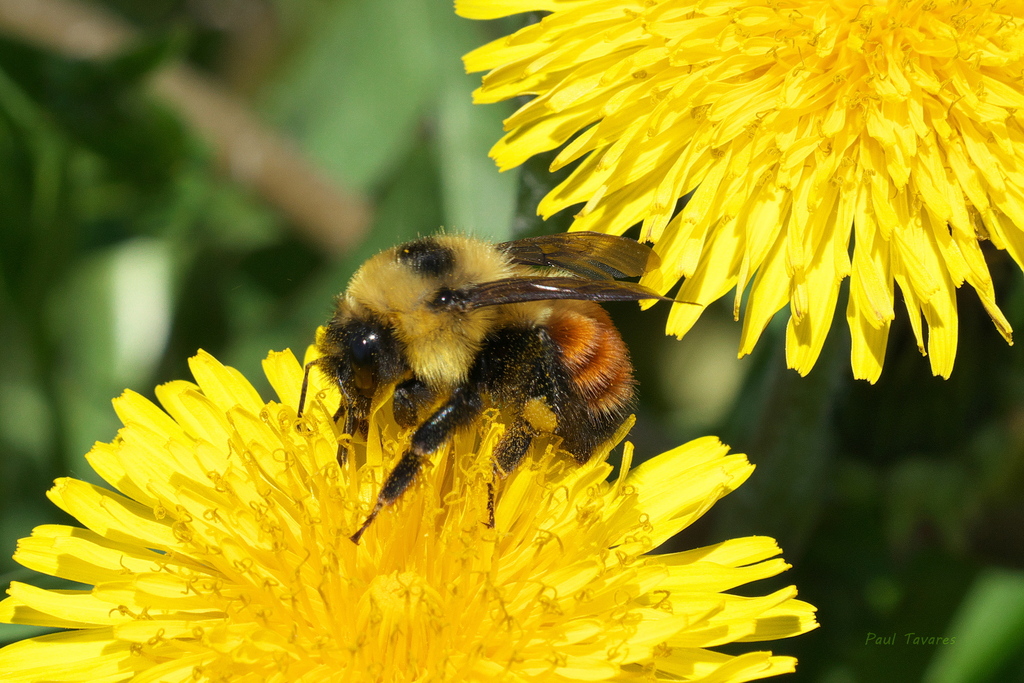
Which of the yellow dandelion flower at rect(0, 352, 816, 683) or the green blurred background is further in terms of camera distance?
the green blurred background

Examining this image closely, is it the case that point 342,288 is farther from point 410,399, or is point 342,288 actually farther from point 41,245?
point 410,399

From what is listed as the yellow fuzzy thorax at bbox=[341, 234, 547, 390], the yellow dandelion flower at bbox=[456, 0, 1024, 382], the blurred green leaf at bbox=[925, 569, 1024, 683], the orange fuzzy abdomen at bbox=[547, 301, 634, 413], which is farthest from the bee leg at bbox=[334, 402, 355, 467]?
the blurred green leaf at bbox=[925, 569, 1024, 683]

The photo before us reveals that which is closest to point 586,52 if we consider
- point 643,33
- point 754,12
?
point 643,33

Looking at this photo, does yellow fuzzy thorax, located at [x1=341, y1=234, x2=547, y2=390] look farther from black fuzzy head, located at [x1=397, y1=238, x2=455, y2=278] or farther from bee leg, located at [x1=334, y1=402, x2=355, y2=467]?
bee leg, located at [x1=334, y1=402, x2=355, y2=467]

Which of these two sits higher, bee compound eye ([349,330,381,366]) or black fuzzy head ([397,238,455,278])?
black fuzzy head ([397,238,455,278])

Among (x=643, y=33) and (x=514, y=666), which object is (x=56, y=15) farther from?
(x=514, y=666)
